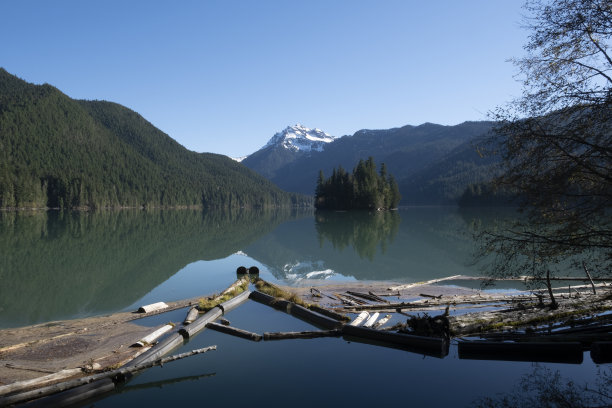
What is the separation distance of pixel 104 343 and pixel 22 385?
142 inches

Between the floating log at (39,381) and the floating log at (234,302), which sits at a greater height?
the floating log at (39,381)

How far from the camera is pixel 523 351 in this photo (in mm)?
9953

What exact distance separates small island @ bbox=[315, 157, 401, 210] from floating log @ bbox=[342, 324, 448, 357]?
10828 cm

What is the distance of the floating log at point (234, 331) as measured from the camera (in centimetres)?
1194

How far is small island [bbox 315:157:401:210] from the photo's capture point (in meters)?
120

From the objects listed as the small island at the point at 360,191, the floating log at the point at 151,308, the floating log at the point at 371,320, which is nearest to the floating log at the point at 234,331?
the floating log at the point at 151,308

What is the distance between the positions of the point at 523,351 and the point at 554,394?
181 centimetres

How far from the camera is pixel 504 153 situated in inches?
402

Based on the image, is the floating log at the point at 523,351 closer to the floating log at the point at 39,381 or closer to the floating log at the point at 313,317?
the floating log at the point at 313,317

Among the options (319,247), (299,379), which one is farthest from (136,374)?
(319,247)

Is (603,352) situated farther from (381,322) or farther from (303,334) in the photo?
(303,334)

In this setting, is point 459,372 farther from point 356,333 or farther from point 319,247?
point 319,247

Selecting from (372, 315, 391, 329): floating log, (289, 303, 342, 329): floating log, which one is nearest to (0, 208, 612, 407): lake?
(289, 303, 342, 329): floating log

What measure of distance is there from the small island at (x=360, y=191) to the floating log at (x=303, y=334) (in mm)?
108080
